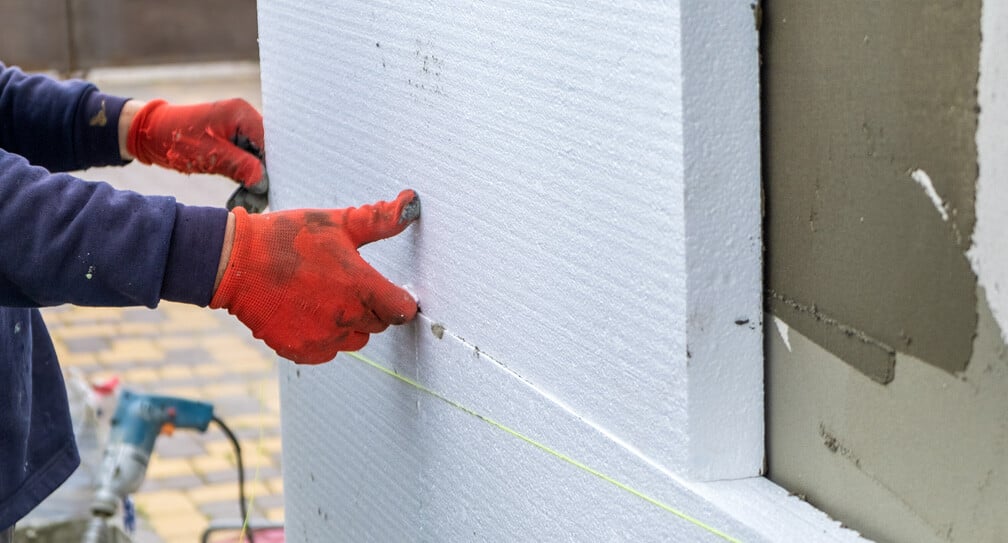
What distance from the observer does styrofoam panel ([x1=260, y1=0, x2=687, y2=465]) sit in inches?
42.2

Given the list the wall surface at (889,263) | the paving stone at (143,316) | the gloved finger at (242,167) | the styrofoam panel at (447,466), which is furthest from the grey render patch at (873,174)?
the paving stone at (143,316)

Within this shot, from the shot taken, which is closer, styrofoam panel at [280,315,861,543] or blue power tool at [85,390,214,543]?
styrofoam panel at [280,315,861,543]

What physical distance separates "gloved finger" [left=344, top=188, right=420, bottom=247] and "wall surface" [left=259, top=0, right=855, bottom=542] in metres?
0.02

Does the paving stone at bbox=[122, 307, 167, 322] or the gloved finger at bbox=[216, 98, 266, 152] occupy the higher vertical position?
the gloved finger at bbox=[216, 98, 266, 152]

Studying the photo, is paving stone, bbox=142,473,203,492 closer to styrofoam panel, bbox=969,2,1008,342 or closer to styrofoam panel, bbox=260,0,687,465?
styrofoam panel, bbox=260,0,687,465

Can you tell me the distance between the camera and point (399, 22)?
155 centimetres

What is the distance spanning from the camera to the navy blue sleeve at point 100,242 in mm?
1497

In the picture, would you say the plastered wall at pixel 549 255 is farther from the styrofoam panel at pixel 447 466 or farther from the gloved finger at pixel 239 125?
the gloved finger at pixel 239 125

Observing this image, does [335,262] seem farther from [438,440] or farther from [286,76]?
[286,76]

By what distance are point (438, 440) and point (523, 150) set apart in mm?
517

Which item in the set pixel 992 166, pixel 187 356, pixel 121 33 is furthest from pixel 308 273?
pixel 121 33

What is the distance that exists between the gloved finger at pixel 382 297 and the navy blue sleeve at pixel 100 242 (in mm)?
201

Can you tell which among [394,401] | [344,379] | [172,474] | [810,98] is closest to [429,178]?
[394,401]

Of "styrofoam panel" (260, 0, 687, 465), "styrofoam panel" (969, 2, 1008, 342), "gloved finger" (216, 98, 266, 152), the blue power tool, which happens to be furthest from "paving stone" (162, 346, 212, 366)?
"styrofoam panel" (969, 2, 1008, 342)
